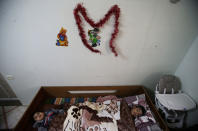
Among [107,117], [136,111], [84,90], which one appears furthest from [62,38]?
[136,111]

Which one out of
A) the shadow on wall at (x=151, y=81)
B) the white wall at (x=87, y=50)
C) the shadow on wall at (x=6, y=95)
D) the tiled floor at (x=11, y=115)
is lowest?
the tiled floor at (x=11, y=115)

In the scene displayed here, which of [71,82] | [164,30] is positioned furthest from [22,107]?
[164,30]

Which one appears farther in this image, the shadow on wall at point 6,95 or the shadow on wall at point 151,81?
the shadow on wall at point 151,81

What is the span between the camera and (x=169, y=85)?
164 cm

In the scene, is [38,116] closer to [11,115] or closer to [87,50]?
[11,115]

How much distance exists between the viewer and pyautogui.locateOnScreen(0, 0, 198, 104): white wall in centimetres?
122

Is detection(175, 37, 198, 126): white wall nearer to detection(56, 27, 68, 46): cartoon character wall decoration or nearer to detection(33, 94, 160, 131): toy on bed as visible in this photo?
detection(33, 94, 160, 131): toy on bed

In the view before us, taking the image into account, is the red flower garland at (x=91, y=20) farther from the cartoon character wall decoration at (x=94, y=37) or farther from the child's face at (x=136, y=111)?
the child's face at (x=136, y=111)

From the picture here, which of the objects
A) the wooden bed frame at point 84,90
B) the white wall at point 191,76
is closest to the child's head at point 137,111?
the wooden bed frame at point 84,90

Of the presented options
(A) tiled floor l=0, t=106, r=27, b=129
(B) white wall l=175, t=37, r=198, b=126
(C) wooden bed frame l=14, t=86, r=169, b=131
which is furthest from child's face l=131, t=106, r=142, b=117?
(A) tiled floor l=0, t=106, r=27, b=129

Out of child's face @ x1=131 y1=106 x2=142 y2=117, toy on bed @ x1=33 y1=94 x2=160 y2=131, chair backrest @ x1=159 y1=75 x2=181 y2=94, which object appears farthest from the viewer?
chair backrest @ x1=159 y1=75 x2=181 y2=94

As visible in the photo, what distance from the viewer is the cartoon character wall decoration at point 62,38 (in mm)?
1337

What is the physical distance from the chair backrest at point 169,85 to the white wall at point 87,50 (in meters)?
0.23

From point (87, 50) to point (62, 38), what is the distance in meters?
0.44
